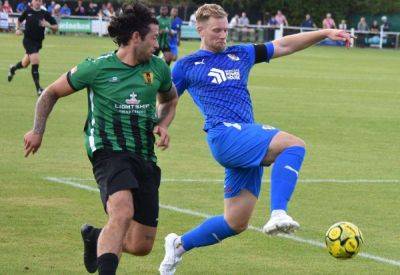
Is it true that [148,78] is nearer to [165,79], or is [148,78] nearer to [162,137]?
[165,79]

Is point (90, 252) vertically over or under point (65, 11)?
over

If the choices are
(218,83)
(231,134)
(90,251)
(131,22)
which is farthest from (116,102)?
(90,251)

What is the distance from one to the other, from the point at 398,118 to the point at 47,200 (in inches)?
436

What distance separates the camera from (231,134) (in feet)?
27.1

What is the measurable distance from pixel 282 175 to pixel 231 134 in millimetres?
591

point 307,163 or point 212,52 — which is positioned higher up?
point 212,52

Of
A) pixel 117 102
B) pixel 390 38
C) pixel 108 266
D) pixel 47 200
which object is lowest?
pixel 390 38

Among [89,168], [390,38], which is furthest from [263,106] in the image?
[390,38]

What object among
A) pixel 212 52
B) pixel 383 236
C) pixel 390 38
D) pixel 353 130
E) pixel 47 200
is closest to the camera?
pixel 212 52

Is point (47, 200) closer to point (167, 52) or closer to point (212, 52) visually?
point (212, 52)

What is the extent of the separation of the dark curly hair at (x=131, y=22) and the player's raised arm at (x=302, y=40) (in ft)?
5.12

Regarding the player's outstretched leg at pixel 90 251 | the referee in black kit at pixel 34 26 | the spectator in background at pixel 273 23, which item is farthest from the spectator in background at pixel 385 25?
the player's outstretched leg at pixel 90 251

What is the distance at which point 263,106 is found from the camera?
22.5 metres

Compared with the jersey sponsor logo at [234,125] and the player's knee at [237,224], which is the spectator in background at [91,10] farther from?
the player's knee at [237,224]
